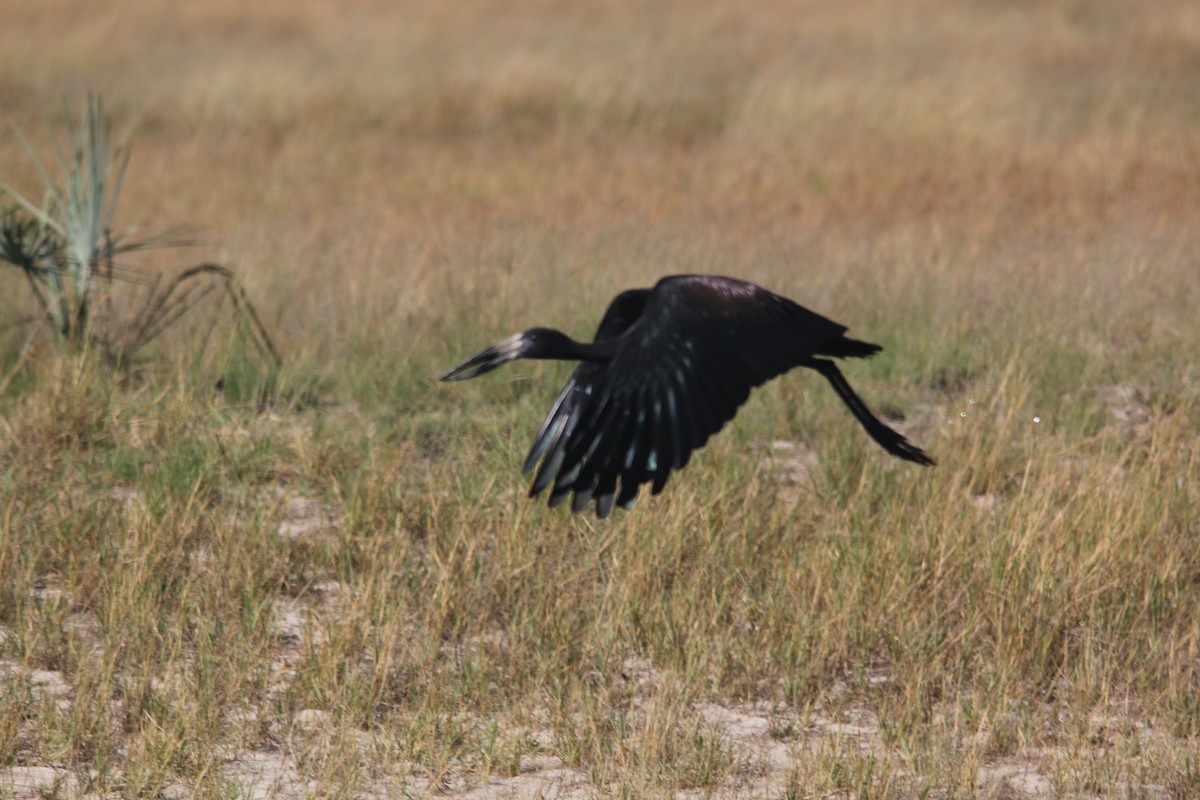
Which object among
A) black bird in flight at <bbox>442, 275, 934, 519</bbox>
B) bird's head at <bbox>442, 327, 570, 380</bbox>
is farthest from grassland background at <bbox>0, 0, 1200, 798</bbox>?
bird's head at <bbox>442, 327, 570, 380</bbox>

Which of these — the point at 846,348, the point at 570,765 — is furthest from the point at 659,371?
the point at 570,765

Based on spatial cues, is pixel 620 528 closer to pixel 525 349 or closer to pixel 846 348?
pixel 846 348

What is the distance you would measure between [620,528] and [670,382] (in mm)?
1405

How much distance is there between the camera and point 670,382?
11.5 feet

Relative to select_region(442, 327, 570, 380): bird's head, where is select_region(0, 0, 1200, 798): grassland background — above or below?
below

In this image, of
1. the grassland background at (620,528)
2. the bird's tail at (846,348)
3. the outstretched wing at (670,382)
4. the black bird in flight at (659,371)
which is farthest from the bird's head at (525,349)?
the grassland background at (620,528)

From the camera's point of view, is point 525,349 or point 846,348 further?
point 846,348

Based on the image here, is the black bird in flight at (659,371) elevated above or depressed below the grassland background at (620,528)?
above

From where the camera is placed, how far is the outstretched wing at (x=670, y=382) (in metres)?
3.41

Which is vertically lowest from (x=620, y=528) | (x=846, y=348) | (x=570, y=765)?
(x=570, y=765)

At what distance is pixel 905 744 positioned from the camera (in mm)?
3799

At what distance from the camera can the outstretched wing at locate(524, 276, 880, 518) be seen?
341 cm

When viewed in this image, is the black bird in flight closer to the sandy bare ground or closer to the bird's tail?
the bird's tail

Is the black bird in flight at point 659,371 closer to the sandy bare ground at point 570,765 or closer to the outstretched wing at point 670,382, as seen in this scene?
the outstretched wing at point 670,382
